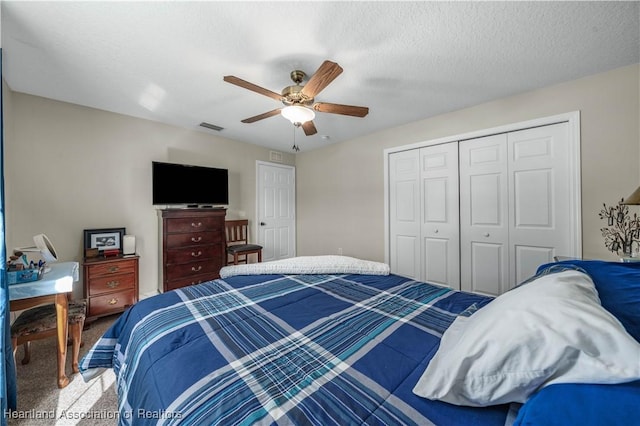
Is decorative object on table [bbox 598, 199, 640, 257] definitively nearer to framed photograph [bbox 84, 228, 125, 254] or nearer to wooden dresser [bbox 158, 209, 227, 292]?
wooden dresser [bbox 158, 209, 227, 292]

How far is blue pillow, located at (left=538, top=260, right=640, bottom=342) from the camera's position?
792 mm

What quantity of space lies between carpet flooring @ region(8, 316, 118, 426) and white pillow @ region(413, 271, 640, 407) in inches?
77.6

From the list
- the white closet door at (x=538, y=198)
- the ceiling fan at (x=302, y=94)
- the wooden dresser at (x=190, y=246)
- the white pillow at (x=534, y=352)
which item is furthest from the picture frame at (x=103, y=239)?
the white closet door at (x=538, y=198)

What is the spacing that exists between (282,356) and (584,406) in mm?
818

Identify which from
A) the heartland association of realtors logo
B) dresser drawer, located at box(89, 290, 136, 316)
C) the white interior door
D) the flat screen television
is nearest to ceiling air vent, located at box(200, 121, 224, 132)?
the flat screen television

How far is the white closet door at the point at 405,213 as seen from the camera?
3.41 meters

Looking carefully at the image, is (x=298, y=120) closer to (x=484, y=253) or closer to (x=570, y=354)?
(x=570, y=354)

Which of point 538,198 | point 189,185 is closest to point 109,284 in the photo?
point 189,185

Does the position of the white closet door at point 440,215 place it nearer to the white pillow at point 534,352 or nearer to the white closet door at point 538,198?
the white closet door at point 538,198

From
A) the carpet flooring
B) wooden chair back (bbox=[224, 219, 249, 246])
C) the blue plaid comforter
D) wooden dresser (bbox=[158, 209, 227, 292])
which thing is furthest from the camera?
wooden chair back (bbox=[224, 219, 249, 246])

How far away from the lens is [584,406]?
0.48 m

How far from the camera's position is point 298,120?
6.85 feet

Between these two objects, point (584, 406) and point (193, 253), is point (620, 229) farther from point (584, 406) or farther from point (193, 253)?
point (193, 253)

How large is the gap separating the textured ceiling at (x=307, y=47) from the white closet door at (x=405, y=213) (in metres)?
0.97
